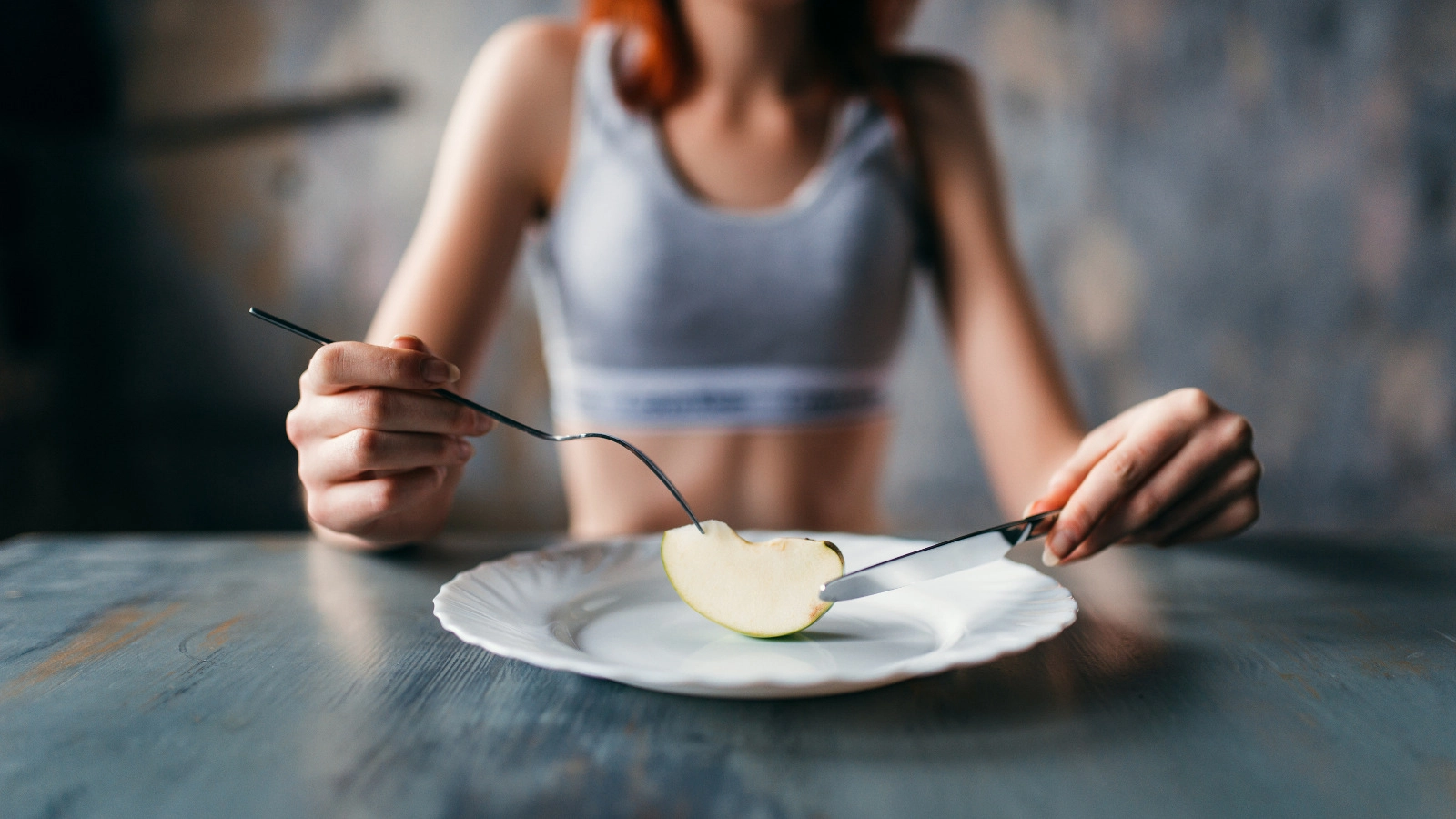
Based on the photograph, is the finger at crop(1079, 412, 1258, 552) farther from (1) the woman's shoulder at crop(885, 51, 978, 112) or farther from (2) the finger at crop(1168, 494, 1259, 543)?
(1) the woman's shoulder at crop(885, 51, 978, 112)

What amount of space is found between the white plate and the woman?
45 cm

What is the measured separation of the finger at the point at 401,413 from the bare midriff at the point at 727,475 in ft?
1.93

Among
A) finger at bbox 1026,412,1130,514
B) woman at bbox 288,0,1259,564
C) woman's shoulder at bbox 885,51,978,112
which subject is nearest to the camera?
finger at bbox 1026,412,1130,514

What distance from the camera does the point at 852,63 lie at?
50.1 inches

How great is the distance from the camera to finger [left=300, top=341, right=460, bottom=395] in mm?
560

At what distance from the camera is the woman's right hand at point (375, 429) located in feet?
1.86

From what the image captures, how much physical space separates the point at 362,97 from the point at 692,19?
1387mm

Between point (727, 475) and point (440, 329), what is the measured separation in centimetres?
40

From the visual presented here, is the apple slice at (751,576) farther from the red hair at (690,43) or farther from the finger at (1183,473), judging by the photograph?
the red hair at (690,43)

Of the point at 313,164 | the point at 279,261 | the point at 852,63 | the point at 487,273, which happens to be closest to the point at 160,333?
the point at 279,261

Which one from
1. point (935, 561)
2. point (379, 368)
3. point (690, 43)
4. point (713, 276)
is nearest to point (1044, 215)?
point (690, 43)

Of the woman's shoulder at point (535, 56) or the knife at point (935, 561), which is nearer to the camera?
the knife at point (935, 561)

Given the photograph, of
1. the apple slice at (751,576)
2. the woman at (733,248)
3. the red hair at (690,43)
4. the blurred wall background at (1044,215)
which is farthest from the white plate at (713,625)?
the blurred wall background at (1044,215)

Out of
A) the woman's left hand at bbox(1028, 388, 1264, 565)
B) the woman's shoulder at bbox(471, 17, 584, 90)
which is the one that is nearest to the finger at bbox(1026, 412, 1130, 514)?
the woman's left hand at bbox(1028, 388, 1264, 565)
